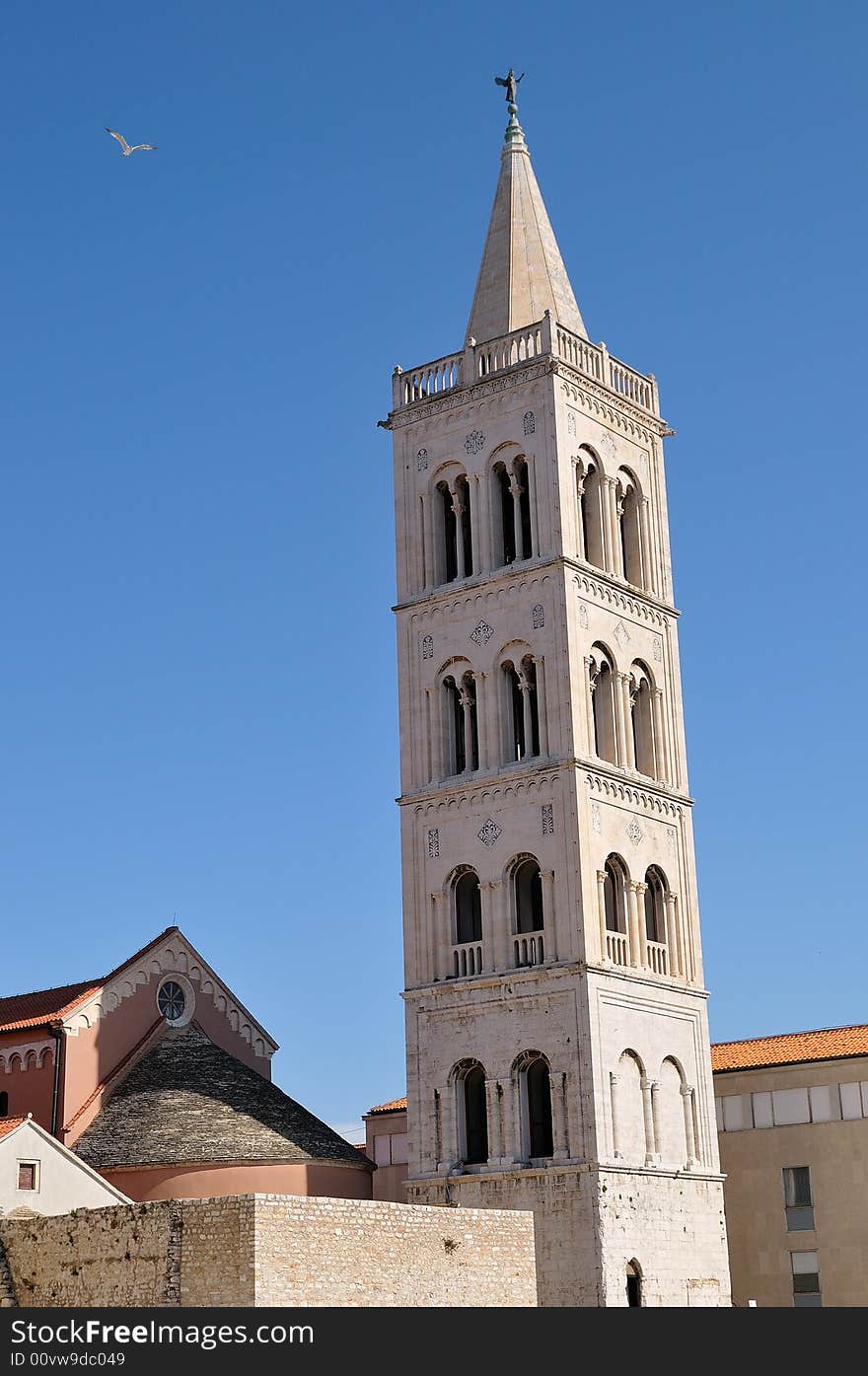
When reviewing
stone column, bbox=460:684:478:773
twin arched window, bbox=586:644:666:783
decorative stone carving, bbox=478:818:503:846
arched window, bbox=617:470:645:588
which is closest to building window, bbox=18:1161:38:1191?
decorative stone carving, bbox=478:818:503:846

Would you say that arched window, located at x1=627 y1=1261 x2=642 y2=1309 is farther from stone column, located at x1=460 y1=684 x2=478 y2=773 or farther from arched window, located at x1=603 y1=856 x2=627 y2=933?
stone column, located at x1=460 y1=684 x2=478 y2=773

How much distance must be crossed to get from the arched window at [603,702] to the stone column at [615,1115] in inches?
338

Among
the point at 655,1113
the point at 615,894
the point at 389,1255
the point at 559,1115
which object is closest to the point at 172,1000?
the point at 559,1115

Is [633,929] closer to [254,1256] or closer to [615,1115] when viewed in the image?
[615,1115]

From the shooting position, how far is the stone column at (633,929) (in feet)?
175

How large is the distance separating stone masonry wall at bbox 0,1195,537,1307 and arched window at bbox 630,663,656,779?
1586 cm

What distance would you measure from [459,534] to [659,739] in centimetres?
782

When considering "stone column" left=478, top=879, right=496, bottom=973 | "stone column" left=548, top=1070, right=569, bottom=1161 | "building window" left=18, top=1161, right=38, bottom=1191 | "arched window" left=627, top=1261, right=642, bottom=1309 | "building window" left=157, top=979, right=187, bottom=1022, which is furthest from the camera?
"building window" left=157, top=979, right=187, bottom=1022

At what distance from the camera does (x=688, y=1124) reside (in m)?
53.6

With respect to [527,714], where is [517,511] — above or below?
above

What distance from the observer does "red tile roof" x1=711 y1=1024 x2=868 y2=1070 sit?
58.1 m

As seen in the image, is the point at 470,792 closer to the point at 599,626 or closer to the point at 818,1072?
the point at 599,626

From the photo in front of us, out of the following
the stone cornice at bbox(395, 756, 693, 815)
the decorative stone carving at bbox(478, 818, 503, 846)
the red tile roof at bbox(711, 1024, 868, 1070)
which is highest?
the stone cornice at bbox(395, 756, 693, 815)
